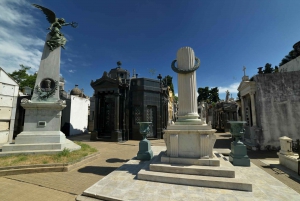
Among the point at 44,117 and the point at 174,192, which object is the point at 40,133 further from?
the point at 174,192

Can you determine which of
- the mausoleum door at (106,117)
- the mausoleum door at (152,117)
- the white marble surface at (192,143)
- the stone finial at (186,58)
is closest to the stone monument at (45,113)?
the white marble surface at (192,143)

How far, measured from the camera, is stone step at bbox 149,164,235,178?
4127 mm

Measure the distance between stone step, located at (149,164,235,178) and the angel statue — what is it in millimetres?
9075

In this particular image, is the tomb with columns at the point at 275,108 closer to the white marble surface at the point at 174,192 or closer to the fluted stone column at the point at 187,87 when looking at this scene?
the white marble surface at the point at 174,192

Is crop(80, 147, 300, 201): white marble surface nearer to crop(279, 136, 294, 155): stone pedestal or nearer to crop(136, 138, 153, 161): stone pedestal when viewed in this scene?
crop(136, 138, 153, 161): stone pedestal

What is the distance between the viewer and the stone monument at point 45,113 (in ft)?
22.5

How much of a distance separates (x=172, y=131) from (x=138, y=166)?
2.17 m

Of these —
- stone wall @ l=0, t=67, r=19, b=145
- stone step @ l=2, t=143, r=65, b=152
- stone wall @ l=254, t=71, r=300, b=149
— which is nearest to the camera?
stone step @ l=2, t=143, r=65, b=152

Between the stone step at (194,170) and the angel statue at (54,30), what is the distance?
908 cm

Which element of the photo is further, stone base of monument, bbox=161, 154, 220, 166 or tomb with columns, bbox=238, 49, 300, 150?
tomb with columns, bbox=238, 49, 300, 150

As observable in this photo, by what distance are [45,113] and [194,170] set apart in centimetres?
804

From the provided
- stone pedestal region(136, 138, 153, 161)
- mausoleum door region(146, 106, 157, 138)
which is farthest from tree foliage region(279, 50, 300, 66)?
stone pedestal region(136, 138, 153, 161)

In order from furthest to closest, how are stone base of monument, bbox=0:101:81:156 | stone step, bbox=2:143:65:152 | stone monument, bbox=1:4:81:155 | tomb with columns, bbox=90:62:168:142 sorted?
tomb with columns, bbox=90:62:168:142
stone monument, bbox=1:4:81:155
stone base of monument, bbox=0:101:81:156
stone step, bbox=2:143:65:152

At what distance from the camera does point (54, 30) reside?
8.59 meters
